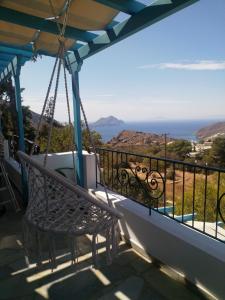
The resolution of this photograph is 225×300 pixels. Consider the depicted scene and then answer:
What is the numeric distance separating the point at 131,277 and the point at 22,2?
266cm

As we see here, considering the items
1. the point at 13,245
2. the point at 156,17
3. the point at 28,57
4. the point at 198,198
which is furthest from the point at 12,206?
the point at 198,198

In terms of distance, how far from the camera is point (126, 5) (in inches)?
85.7

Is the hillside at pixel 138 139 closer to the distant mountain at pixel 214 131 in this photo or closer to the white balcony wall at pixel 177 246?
the distant mountain at pixel 214 131

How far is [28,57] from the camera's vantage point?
394 centimetres

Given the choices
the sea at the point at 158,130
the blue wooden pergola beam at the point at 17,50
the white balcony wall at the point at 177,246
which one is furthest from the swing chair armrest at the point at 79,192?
the sea at the point at 158,130

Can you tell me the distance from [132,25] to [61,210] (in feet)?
5.76

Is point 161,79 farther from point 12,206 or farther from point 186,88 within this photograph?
point 12,206

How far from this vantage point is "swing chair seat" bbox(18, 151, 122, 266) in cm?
168

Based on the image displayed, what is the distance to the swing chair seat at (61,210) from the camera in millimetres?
1680

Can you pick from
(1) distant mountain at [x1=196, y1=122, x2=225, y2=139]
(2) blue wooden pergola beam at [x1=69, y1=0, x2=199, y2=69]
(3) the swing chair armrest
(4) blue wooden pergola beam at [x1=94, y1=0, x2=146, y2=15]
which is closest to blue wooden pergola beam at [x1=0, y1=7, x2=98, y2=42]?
(2) blue wooden pergola beam at [x1=69, y1=0, x2=199, y2=69]

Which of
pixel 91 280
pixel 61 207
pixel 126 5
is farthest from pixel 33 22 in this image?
pixel 91 280

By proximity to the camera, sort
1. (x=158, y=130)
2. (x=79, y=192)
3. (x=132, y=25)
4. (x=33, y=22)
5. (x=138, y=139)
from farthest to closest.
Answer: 1. (x=158, y=130)
2. (x=138, y=139)
3. (x=33, y=22)
4. (x=132, y=25)
5. (x=79, y=192)

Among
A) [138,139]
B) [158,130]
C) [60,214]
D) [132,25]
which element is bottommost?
[158,130]

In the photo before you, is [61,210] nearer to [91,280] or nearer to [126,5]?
[91,280]
